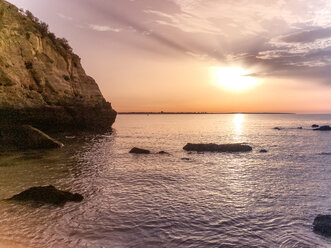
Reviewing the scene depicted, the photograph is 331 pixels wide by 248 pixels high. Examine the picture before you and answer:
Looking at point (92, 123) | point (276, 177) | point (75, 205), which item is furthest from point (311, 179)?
point (92, 123)

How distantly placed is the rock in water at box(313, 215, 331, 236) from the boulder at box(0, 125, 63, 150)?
86.4ft

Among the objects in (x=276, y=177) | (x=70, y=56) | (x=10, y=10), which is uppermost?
(x=10, y=10)

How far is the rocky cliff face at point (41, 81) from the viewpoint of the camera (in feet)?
105

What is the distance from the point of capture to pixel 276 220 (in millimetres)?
9633

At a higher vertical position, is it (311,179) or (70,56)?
(70,56)

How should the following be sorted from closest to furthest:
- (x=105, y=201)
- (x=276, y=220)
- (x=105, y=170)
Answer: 1. (x=276, y=220)
2. (x=105, y=201)
3. (x=105, y=170)

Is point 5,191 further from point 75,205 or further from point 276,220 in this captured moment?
point 276,220

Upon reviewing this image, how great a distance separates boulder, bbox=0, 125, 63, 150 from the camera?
27.7m

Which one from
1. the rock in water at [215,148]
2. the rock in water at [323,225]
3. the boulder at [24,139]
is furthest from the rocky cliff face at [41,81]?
the rock in water at [323,225]

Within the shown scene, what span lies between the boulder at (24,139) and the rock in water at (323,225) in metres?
26.3

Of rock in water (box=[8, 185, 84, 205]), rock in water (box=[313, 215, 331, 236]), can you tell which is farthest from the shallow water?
→ rock in water (box=[8, 185, 84, 205])

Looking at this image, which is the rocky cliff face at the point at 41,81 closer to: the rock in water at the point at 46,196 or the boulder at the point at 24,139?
the boulder at the point at 24,139

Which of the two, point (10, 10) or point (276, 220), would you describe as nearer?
point (276, 220)

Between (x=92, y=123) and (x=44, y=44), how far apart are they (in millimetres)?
16898
